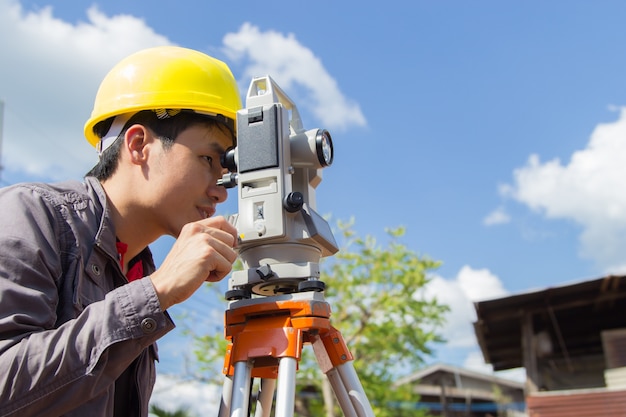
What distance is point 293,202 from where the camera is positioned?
1.65m

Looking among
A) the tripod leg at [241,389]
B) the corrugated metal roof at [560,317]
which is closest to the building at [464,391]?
the corrugated metal roof at [560,317]

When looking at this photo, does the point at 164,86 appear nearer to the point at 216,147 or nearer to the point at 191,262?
the point at 216,147

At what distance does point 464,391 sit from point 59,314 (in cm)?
2216

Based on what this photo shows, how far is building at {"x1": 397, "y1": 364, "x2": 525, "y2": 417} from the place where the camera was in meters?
20.9

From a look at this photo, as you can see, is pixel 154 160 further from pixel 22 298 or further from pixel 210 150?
pixel 22 298

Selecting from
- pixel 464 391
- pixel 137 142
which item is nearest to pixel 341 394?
pixel 137 142

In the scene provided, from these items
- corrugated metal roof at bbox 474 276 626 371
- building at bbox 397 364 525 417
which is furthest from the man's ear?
building at bbox 397 364 525 417

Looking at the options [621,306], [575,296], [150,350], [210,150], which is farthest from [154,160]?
[621,306]

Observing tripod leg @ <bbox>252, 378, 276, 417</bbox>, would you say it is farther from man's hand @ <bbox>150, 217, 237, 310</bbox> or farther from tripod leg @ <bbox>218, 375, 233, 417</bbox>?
man's hand @ <bbox>150, 217, 237, 310</bbox>

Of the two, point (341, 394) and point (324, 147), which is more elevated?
point (324, 147)

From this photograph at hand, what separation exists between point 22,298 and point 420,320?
40.3 ft

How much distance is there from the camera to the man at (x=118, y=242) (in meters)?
1.24

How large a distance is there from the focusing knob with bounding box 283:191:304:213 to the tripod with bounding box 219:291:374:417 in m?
0.23

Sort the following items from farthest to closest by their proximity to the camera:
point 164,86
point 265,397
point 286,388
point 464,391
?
point 464,391 → point 164,86 → point 265,397 → point 286,388
